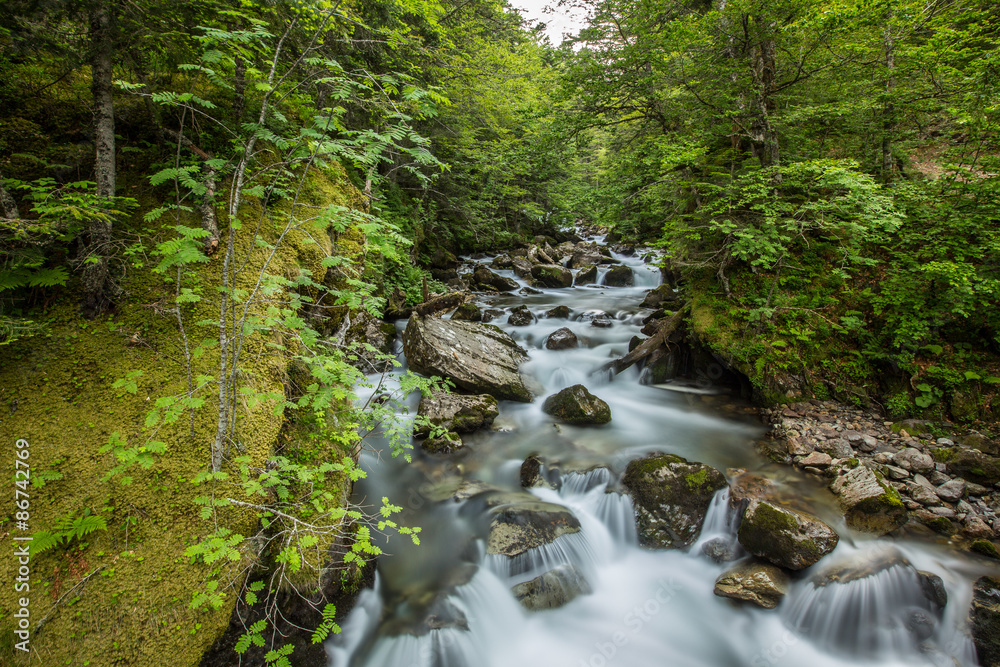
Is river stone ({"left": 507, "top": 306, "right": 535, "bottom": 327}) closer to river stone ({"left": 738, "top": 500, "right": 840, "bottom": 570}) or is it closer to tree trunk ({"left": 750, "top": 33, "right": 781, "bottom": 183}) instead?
tree trunk ({"left": 750, "top": 33, "right": 781, "bottom": 183})

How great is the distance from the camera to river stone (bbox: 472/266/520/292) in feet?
45.8

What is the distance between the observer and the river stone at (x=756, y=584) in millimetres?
3816

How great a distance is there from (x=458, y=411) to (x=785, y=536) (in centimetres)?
451

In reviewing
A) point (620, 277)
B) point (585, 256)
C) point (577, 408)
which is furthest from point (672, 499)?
point (585, 256)

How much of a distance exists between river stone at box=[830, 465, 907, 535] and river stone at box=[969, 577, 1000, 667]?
0.70 m

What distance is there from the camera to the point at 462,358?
7.31 meters

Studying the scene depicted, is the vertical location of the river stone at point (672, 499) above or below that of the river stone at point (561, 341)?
below

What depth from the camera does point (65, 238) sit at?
112 inches

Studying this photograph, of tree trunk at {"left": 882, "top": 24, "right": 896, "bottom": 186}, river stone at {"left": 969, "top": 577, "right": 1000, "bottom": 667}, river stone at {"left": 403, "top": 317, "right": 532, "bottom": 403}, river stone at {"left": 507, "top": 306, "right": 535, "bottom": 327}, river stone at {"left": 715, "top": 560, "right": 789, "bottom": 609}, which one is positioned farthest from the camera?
river stone at {"left": 507, "top": 306, "right": 535, "bottom": 327}

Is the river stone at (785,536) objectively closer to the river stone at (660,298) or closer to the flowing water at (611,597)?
the flowing water at (611,597)

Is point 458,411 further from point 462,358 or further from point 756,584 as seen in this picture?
point 756,584

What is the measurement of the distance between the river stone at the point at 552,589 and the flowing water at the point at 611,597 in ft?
0.26

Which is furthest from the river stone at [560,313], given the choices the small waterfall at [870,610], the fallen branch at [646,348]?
the small waterfall at [870,610]

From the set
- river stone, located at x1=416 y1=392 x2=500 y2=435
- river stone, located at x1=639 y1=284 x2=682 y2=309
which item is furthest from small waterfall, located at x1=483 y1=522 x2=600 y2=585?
river stone, located at x1=639 y1=284 x2=682 y2=309
